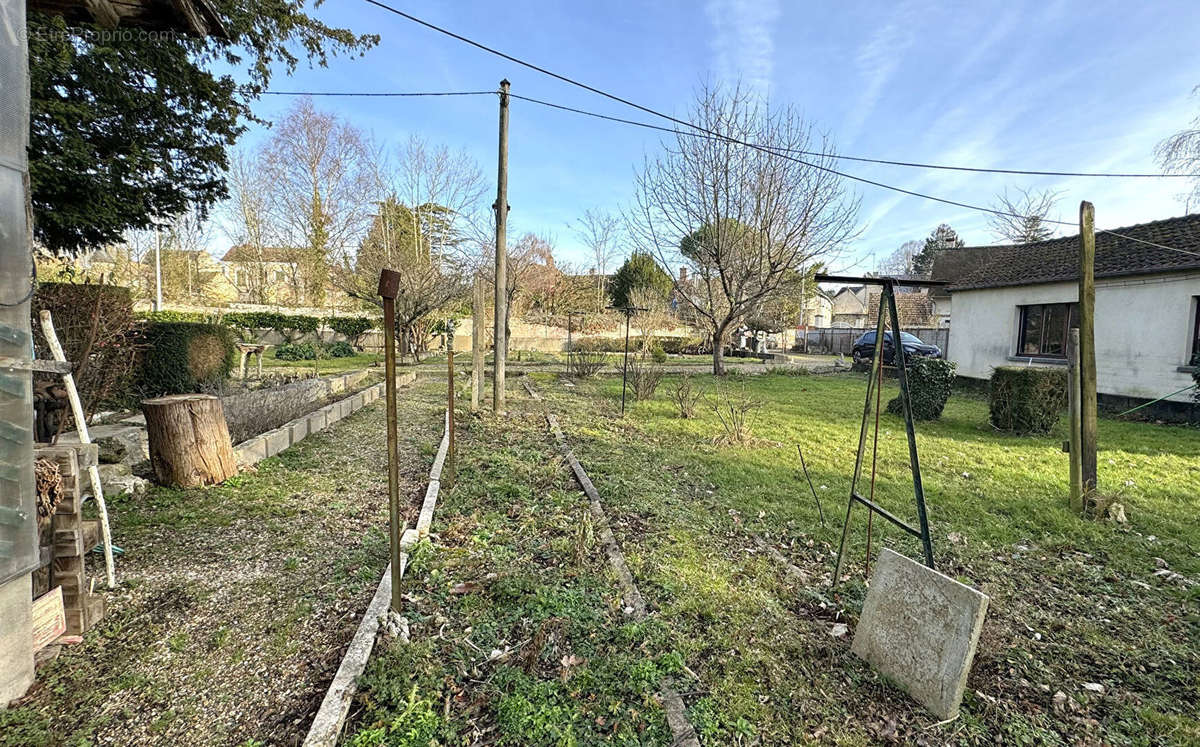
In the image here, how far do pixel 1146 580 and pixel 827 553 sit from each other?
1957 millimetres

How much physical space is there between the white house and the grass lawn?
5855 mm

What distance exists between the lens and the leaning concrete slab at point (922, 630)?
188cm

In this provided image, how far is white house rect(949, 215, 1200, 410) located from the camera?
9.27 m

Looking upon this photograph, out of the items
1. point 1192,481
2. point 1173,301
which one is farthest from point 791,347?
point 1192,481

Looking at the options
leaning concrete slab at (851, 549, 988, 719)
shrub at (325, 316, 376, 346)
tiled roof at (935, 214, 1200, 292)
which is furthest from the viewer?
shrub at (325, 316, 376, 346)

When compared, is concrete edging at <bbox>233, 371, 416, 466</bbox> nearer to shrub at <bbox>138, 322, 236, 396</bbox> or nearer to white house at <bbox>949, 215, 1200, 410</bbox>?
shrub at <bbox>138, 322, 236, 396</bbox>

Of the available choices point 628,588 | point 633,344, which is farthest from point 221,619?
point 633,344

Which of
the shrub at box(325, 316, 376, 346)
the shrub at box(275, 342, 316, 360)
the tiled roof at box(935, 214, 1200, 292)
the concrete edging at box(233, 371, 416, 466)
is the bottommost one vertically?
the concrete edging at box(233, 371, 416, 466)

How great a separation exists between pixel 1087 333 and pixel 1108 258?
32.6 ft

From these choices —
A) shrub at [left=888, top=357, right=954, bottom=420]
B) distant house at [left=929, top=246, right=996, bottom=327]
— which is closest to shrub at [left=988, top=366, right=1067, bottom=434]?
shrub at [left=888, top=357, right=954, bottom=420]

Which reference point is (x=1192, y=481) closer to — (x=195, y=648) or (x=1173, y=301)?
(x=1173, y=301)

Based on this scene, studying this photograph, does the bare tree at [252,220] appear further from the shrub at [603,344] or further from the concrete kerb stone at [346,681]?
the concrete kerb stone at [346,681]

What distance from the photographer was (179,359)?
22.2 ft

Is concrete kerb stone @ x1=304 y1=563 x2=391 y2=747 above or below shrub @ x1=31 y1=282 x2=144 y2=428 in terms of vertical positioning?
below
